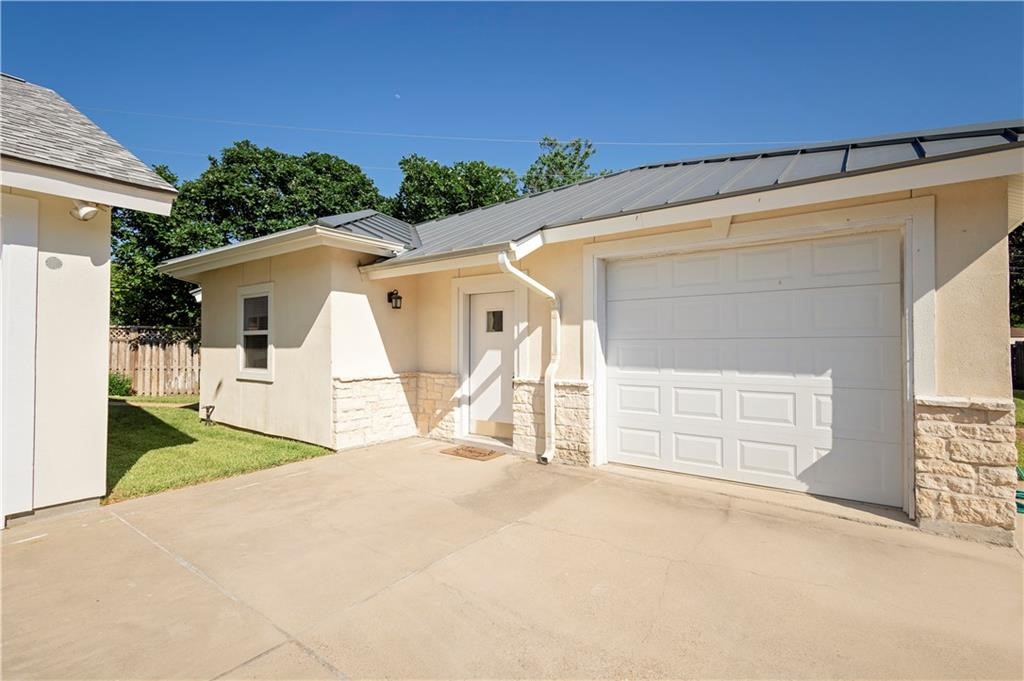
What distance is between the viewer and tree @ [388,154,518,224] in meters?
19.8

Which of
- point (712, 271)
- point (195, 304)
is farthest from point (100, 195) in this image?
point (195, 304)

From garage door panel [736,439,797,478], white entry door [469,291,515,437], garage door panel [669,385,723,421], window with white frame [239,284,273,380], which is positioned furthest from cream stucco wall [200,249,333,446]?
garage door panel [736,439,797,478]

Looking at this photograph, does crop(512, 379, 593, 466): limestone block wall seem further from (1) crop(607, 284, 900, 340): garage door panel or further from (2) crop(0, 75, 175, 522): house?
(2) crop(0, 75, 175, 522): house

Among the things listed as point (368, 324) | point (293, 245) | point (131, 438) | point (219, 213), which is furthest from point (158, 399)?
point (368, 324)

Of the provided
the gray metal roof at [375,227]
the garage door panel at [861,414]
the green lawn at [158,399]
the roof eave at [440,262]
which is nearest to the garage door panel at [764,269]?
the garage door panel at [861,414]

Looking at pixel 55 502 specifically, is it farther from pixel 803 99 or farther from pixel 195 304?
pixel 195 304

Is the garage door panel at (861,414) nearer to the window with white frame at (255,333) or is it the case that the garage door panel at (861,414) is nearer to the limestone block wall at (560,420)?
the limestone block wall at (560,420)

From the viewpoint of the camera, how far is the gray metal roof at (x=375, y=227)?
7195mm

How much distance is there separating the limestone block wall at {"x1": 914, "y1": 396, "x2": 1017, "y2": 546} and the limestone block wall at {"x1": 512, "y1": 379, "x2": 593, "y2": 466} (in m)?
3.15

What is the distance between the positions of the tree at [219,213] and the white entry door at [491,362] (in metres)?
10.5

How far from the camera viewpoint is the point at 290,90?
33.1 feet

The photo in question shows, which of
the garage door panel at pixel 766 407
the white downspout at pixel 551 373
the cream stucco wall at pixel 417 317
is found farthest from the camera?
the white downspout at pixel 551 373

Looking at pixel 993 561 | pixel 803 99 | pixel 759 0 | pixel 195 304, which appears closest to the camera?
pixel 993 561

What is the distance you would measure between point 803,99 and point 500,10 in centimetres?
570
